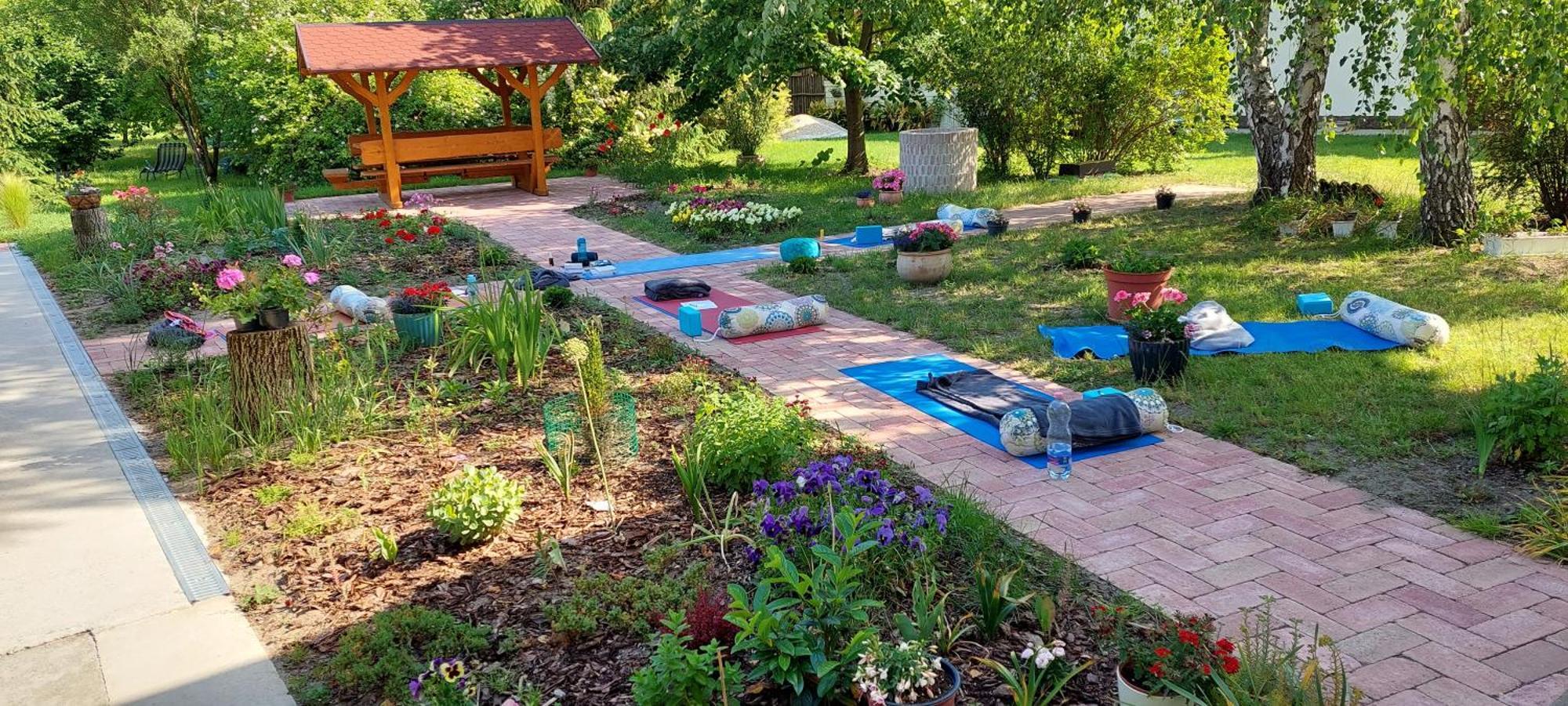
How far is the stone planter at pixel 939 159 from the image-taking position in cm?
1417

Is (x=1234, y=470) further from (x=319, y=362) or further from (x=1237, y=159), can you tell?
(x=1237, y=159)

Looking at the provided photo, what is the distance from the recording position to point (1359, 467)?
500cm

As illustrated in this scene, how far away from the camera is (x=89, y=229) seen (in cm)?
1117

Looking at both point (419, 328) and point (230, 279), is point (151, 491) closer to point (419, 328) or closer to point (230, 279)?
point (230, 279)

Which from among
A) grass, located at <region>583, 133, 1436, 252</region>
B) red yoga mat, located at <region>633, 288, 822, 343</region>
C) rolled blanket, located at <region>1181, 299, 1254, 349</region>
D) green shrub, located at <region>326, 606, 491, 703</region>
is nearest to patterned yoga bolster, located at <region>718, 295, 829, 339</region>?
red yoga mat, located at <region>633, 288, 822, 343</region>

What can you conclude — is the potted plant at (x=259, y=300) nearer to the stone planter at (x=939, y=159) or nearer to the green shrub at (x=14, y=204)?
the stone planter at (x=939, y=159)

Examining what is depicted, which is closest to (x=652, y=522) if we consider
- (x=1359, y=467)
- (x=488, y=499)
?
(x=488, y=499)

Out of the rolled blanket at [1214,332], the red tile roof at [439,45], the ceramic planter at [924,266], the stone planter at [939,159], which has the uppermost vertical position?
the red tile roof at [439,45]

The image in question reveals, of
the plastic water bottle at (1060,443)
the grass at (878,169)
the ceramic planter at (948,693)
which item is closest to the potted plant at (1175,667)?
the ceramic planter at (948,693)

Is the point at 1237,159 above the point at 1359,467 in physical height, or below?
above

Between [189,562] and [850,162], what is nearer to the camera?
[189,562]

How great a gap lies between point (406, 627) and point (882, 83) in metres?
12.4

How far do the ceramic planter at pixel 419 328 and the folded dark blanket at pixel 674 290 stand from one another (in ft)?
7.04

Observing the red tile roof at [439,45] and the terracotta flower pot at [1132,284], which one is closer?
the terracotta flower pot at [1132,284]
